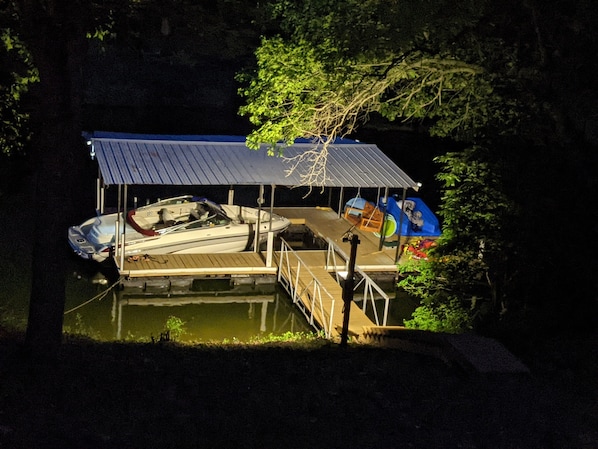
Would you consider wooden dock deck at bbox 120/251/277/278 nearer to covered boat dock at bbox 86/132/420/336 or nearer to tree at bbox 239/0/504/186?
covered boat dock at bbox 86/132/420/336

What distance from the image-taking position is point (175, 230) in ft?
52.5

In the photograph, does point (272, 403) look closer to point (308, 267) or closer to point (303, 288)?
point (303, 288)

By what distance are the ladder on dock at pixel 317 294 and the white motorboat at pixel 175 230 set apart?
105cm

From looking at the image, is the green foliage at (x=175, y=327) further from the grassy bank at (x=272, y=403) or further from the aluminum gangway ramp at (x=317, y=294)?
the grassy bank at (x=272, y=403)

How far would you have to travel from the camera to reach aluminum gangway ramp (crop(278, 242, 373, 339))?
43.7 ft

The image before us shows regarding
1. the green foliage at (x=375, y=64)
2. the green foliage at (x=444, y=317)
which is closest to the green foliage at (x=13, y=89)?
the green foliage at (x=375, y=64)

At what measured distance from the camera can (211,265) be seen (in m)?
15.9

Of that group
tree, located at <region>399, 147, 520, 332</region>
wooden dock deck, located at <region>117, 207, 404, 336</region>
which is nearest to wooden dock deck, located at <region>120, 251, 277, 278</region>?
wooden dock deck, located at <region>117, 207, 404, 336</region>

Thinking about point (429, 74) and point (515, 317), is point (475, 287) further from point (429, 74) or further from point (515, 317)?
point (429, 74)

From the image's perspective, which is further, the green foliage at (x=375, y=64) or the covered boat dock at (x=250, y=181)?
the covered boat dock at (x=250, y=181)

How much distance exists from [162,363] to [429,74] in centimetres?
699

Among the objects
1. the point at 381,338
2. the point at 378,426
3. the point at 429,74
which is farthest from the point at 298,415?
the point at 429,74

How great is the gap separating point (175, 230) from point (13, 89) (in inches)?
314

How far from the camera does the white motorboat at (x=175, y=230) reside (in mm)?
15672
